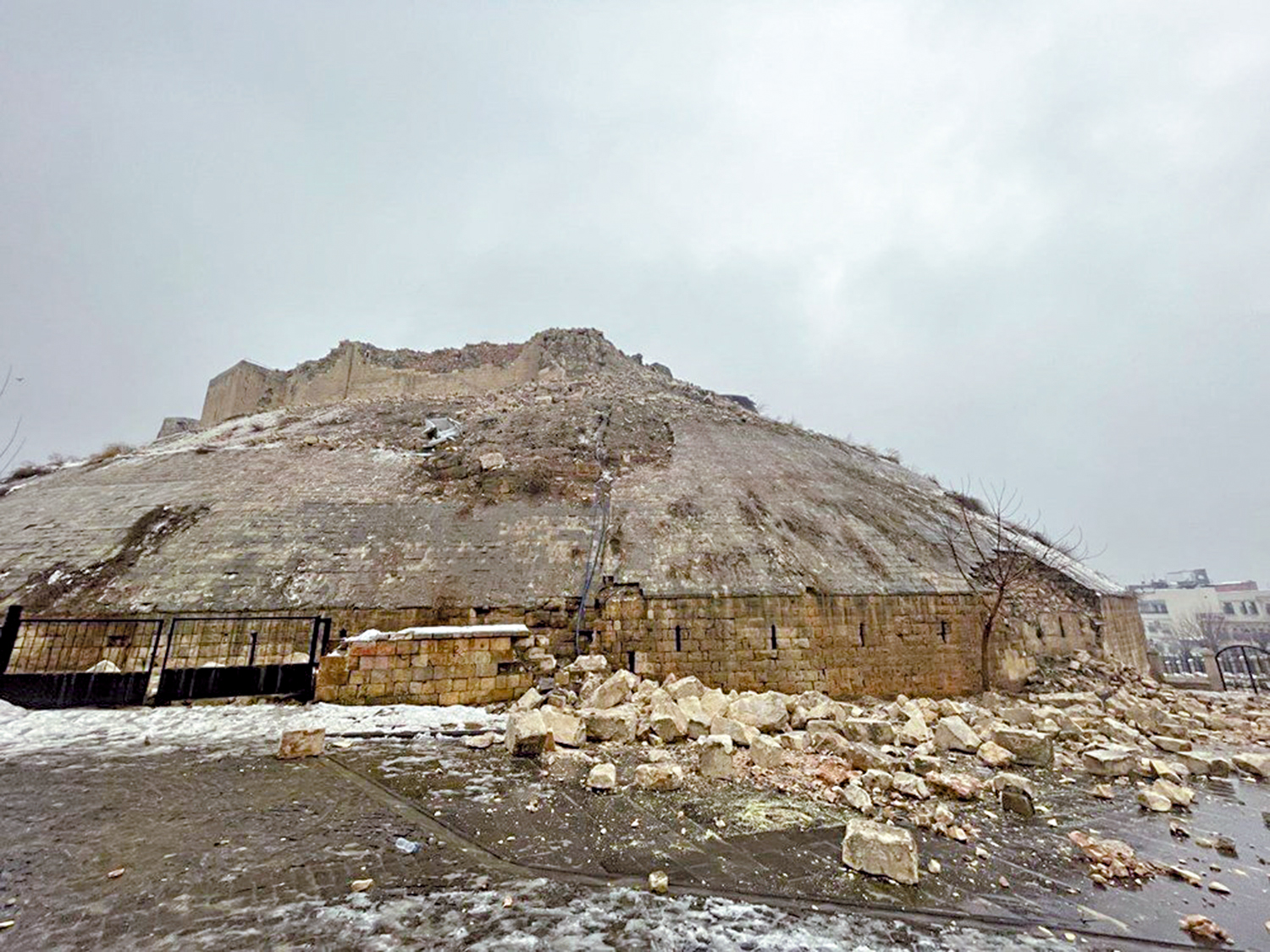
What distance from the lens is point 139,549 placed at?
13711mm

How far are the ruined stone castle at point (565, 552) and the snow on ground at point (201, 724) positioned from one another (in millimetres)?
678

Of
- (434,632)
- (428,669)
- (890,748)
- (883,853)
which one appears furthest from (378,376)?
(883,853)

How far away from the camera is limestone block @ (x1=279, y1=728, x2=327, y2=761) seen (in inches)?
276

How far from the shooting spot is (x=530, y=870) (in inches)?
159

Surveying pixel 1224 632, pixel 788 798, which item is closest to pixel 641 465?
pixel 788 798

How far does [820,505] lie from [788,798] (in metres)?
11.6

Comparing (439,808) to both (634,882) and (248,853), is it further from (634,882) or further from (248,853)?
(634,882)

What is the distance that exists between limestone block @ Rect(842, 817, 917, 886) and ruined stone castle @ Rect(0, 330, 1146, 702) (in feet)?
24.8

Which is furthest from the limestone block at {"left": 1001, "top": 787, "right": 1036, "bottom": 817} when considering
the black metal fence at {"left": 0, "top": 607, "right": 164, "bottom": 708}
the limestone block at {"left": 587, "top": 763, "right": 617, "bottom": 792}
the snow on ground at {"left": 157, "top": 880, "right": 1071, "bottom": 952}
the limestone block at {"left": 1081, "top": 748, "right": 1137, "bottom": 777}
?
the black metal fence at {"left": 0, "top": 607, "right": 164, "bottom": 708}

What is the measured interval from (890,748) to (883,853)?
154 inches

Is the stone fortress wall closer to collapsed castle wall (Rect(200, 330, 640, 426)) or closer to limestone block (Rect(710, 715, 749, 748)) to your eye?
collapsed castle wall (Rect(200, 330, 640, 426))

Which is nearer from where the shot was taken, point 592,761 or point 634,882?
point 634,882

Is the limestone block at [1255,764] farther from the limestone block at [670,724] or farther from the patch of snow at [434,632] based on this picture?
the patch of snow at [434,632]

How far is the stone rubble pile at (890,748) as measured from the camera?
18.4 ft
